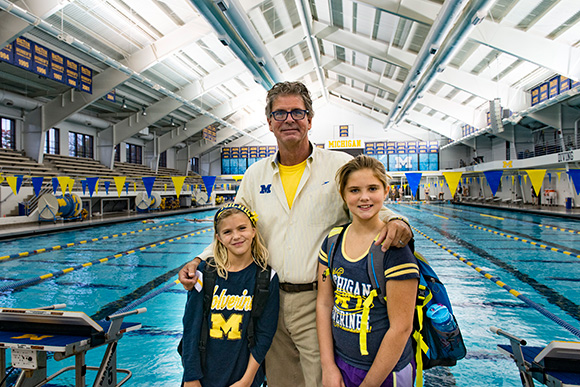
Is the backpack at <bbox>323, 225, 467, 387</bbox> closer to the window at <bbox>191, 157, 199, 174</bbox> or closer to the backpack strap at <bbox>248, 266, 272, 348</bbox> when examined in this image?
the backpack strap at <bbox>248, 266, 272, 348</bbox>

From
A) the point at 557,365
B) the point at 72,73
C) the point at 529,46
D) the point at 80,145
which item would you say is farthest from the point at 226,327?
the point at 80,145

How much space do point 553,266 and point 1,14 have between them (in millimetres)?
14143

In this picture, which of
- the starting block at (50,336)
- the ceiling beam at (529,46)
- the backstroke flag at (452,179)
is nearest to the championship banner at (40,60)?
the starting block at (50,336)

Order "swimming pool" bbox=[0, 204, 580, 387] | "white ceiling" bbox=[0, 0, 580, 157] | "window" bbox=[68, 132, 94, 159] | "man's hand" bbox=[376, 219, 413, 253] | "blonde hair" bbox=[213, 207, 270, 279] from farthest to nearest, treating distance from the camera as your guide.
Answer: "window" bbox=[68, 132, 94, 159] → "white ceiling" bbox=[0, 0, 580, 157] → "swimming pool" bbox=[0, 204, 580, 387] → "blonde hair" bbox=[213, 207, 270, 279] → "man's hand" bbox=[376, 219, 413, 253]

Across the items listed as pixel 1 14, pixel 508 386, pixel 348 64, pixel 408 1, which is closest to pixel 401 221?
pixel 508 386

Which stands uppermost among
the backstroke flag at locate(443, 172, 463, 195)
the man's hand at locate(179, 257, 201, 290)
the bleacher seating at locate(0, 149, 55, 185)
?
the bleacher seating at locate(0, 149, 55, 185)

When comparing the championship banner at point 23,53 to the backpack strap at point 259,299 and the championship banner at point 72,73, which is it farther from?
the backpack strap at point 259,299

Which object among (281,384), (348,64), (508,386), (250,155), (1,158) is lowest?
(508,386)

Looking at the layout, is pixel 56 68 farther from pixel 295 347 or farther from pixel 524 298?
pixel 524 298

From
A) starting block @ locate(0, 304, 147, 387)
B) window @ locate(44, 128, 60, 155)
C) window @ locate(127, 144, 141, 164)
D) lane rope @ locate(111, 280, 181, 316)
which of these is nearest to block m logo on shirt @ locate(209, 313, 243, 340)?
starting block @ locate(0, 304, 147, 387)

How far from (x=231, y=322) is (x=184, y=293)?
3.24 m

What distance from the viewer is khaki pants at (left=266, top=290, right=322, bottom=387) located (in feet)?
5.14

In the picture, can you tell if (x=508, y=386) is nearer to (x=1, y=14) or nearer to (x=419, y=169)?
(x=1, y=14)

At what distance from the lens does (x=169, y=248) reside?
785 cm
